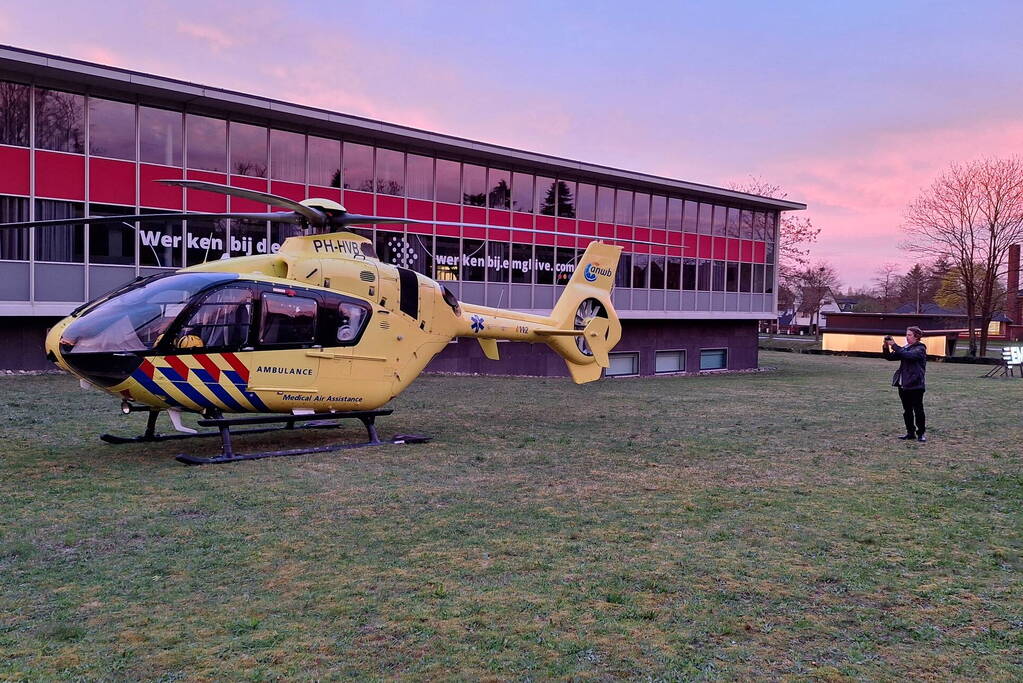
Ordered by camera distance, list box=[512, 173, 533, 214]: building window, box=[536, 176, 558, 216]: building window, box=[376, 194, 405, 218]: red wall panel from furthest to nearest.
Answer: box=[536, 176, 558, 216]: building window → box=[512, 173, 533, 214]: building window → box=[376, 194, 405, 218]: red wall panel

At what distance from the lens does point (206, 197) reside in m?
21.9

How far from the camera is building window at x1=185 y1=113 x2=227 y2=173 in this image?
21578 mm

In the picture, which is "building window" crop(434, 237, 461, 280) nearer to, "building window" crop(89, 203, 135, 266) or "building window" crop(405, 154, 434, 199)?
"building window" crop(405, 154, 434, 199)

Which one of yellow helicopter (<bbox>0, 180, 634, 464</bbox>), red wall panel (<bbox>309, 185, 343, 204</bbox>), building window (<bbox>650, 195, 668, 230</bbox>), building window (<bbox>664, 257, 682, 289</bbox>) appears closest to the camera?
yellow helicopter (<bbox>0, 180, 634, 464</bbox>)

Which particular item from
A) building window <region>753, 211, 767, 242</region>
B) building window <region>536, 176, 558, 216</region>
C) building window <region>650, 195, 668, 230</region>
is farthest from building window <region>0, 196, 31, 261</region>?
building window <region>753, 211, 767, 242</region>

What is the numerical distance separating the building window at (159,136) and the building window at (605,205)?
54.2ft

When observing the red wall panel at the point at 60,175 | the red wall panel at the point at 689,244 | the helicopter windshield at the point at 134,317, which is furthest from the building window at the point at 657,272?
the helicopter windshield at the point at 134,317

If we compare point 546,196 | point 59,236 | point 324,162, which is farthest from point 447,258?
point 59,236

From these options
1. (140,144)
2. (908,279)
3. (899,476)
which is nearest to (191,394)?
(899,476)

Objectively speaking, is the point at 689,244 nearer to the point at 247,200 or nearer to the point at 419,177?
the point at 419,177

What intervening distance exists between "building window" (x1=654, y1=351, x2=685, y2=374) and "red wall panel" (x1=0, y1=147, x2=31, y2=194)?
24708 mm

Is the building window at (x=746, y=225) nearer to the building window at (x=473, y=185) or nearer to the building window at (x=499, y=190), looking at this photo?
the building window at (x=499, y=190)

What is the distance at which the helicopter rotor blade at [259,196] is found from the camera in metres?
8.51

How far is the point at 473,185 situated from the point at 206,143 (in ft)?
31.4
